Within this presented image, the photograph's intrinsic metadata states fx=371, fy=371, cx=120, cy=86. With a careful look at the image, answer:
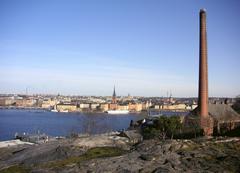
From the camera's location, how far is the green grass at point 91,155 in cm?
1333

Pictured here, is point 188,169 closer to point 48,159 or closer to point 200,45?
point 48,159

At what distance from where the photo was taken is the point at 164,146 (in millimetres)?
14047

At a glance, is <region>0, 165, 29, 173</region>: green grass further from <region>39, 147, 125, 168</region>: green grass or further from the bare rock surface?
<region>39, 147, 125, 168</region>: green grass

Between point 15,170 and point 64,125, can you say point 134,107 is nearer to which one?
point 64,125

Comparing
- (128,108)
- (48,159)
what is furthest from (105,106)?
(48,159)

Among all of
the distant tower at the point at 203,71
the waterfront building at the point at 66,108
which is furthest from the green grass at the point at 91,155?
the waterfront building at the point at 66,108

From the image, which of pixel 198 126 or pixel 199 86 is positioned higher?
pixel 199 86

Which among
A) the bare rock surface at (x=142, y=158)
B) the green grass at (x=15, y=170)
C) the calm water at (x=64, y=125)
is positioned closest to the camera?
the bare rock surface at (x=142, y=158)

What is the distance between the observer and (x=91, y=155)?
1466 cm

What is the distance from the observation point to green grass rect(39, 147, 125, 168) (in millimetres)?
13334

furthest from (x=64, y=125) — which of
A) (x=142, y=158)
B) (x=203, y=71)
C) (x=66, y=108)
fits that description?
(x=66, y=108)

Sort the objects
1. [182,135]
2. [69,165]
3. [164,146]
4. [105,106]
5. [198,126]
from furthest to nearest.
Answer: [105,106], [198,126], [182,135], [164,146], [69,165]

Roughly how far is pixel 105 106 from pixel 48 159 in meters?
102

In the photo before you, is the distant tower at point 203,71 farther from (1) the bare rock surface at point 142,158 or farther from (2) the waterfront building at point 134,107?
(2) the waterfront building at point 134,107
